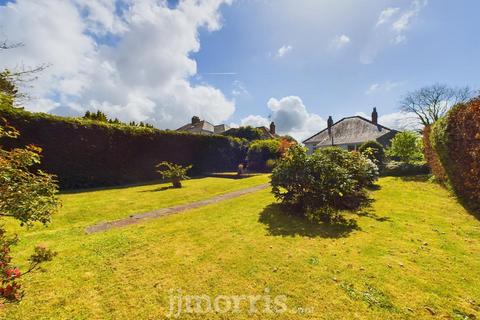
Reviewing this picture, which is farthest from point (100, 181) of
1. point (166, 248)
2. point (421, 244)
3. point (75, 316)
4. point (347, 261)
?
point (421, 244)

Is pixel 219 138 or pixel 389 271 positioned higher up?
pixel 219 138

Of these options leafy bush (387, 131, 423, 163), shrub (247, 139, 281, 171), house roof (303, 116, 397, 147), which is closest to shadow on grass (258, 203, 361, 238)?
leafy bush (387, 131, 423, 163)

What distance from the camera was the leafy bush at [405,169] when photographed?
1705cm

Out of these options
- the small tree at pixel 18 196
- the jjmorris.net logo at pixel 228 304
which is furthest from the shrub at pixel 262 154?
the small tree at pixel 18 196

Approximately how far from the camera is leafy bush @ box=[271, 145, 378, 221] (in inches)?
318

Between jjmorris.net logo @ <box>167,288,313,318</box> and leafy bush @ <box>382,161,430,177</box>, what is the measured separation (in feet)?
59.1

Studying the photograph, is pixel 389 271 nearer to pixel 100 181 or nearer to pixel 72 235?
pixel 72 235

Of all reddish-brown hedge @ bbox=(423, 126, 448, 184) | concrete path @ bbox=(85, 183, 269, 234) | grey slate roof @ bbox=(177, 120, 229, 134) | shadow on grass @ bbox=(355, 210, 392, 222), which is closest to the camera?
concrete path @ bbox=(85, 183, 269, 234)

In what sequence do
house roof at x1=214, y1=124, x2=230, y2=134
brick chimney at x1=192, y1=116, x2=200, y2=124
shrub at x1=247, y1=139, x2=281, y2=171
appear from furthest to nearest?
brick chimney at x1=192, y1=116, x2=200, y2=124 → house roof at x1=214, y1=124, x2=230, y2=134 → shrub at x1=247, y1=139, x2=281, y2=171

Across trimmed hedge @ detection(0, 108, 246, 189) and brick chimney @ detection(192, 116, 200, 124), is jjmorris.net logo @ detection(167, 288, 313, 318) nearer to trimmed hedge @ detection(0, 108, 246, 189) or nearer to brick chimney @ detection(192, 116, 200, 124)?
trimmed hedge @ detection(0, 108, 246, 189)

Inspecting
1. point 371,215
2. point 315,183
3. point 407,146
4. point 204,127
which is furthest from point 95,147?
point 204,127

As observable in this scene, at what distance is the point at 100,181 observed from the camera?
49.1 feet

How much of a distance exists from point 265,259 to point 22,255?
5.31 meters

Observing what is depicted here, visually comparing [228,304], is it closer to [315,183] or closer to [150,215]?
[315,183]
